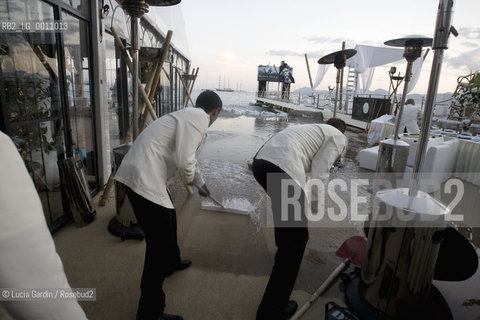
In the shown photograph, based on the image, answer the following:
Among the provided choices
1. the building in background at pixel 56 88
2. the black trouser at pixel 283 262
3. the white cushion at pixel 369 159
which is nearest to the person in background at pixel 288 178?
the black trouser at pixel 283 262

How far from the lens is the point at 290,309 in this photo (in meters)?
2.21

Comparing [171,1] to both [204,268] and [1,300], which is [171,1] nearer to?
[204,268]

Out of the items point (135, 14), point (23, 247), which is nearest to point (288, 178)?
point (23, 247)

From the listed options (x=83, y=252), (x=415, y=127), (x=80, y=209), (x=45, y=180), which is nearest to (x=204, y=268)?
(x=83, y=252)

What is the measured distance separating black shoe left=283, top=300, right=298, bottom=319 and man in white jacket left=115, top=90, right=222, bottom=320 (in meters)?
0.89

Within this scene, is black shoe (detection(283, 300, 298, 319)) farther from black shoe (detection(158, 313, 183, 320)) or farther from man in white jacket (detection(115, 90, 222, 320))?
man in white jacket (detection(115, 90, 222, 320))

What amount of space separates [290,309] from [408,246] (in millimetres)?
987

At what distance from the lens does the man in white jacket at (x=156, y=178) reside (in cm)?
193

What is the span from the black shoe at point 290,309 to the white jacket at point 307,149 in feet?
3.11

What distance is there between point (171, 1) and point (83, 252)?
2741mm

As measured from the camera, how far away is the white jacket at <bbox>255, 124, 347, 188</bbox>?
87.4 inches

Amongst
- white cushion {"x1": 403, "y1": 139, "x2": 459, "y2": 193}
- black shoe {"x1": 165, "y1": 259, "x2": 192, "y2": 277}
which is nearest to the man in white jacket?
black shoe {"x1": 165, "y1": 259, "x2": 192, "y2": 277}

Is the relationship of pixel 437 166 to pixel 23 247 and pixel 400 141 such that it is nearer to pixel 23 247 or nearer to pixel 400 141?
pixel 400 141

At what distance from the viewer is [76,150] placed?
374 centimetres
